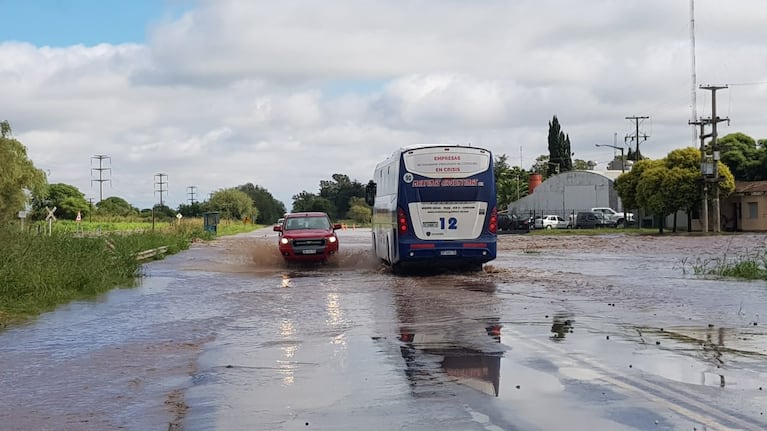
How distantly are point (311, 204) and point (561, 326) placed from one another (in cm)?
14680

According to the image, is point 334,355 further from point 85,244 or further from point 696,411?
point 85,244

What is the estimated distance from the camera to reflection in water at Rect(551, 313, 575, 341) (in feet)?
38.9

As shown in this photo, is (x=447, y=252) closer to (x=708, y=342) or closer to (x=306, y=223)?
(x=306, y=223)

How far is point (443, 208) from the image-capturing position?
23.3 metres

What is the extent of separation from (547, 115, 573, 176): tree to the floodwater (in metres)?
99.6

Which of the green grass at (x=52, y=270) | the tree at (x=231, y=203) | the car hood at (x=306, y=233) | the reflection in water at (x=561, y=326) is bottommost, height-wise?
the reflection in water at (x=561, y=326)

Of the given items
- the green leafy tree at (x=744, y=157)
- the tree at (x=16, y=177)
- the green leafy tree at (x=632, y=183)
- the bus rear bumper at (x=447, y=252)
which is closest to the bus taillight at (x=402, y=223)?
the bus rear bumper at (x=447, y=252)

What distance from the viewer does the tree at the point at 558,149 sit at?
11825 cm

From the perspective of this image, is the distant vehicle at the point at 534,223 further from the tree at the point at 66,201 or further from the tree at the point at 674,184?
the tree at the point at 66,201

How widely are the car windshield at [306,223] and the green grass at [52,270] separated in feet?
17.6

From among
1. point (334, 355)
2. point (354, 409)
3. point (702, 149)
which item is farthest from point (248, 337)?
point (702, 149)

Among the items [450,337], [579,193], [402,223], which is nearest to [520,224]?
[579,193]

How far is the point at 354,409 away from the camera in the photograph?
7.58m

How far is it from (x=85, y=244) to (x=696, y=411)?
21429 mm
